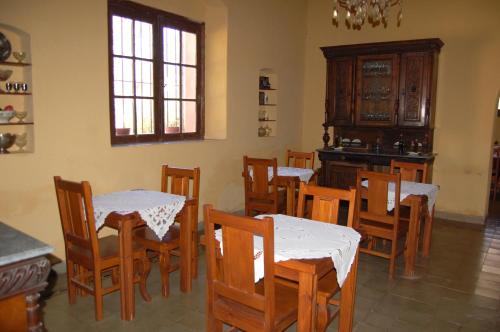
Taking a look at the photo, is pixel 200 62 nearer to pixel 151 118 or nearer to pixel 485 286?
pixel 151 118

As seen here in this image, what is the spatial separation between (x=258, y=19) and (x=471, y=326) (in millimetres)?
4383

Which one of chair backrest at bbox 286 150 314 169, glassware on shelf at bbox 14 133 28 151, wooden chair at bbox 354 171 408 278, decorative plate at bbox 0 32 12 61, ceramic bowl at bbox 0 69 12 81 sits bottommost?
wooden chair at bbox 354 171 408 278

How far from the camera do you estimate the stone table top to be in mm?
1596

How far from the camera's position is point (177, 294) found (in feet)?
10.9

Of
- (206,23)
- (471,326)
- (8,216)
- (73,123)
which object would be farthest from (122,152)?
(471,326)

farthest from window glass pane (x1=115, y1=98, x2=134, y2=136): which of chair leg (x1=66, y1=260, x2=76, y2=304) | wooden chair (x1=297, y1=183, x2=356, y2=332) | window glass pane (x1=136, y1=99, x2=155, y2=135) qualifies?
wooden chair (x1=297, y1=183, x2=356, y2=332)

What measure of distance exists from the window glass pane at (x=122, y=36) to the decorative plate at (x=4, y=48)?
1086 mm

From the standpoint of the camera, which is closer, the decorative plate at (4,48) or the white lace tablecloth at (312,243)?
the white lace tablecloth at (312,243)

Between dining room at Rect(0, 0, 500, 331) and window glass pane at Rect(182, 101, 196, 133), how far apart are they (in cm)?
2

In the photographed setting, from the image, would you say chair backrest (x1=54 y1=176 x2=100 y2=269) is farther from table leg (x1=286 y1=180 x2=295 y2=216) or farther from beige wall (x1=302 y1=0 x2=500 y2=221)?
beige wall (x1=302 y1=0 x2=500 y2=221)

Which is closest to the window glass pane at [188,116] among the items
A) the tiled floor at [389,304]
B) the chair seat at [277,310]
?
the tiled floor at [389,304]

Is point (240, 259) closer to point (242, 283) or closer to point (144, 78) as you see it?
point (242, 283)

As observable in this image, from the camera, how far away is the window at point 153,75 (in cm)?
420

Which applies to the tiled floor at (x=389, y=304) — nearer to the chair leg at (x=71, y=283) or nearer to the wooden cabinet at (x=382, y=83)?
the chair leg at (x=71, y=283)
